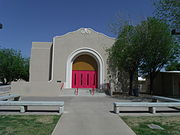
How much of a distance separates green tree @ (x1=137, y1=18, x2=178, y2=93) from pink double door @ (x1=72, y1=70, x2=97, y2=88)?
690cm

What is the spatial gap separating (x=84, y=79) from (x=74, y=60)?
319cm

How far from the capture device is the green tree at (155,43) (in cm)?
1462

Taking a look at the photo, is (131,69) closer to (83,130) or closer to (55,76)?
(55,76)

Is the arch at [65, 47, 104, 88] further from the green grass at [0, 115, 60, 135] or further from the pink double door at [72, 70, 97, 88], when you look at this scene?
the green grass at [0, 115, 60, 135]

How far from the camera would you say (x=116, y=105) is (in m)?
7.30

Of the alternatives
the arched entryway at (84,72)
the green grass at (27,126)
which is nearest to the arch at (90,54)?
the arched entryway at (84,72)

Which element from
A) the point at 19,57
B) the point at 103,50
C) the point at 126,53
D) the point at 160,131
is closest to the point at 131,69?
the point at 126,53

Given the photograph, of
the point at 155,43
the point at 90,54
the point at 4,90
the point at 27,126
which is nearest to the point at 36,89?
the point at 4,90

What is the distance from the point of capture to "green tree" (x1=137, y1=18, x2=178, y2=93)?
14617mm

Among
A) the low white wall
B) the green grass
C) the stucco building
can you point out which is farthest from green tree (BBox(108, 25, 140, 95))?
the green grass

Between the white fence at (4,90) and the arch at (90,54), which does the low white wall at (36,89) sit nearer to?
the white fence at (4,90)

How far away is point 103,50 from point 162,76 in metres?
10.4

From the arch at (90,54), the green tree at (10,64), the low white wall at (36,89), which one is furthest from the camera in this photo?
the green tree at (10,64)

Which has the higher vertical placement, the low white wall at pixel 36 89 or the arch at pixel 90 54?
the arch at pixel 90 54
